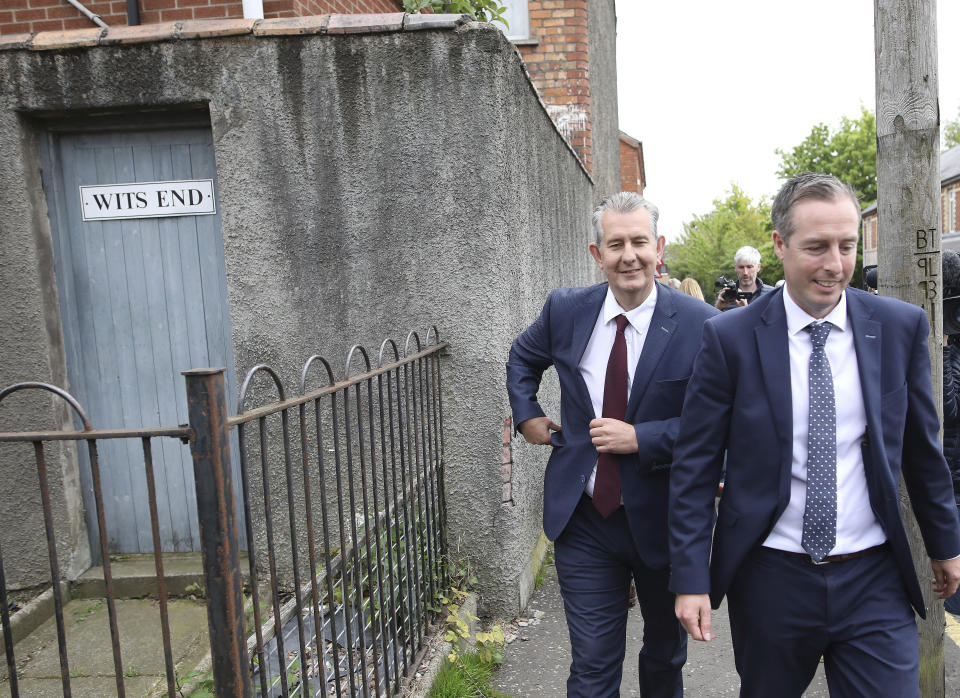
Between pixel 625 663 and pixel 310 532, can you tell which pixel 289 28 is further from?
pixel 625 663

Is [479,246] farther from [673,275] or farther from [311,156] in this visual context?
[673,275]

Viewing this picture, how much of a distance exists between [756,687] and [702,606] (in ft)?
0.99

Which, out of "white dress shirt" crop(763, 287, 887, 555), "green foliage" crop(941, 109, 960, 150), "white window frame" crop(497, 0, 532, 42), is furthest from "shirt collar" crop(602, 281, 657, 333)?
"green foliage" crop(941, 109, 960, 150)

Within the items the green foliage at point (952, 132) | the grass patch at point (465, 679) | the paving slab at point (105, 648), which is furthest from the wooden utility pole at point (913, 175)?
the green foliage at point (952, 132)

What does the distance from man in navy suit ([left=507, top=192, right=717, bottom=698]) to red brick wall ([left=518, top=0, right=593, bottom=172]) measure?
20.6ft

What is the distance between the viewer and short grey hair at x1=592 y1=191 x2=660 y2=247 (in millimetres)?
2871

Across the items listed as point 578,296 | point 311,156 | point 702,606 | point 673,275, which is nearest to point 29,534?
point 311,156

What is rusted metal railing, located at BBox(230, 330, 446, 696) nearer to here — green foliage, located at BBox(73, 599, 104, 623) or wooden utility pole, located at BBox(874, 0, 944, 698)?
green foliage, located at BBox(73, 599, 104, 623)

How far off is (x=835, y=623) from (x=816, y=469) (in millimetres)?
433

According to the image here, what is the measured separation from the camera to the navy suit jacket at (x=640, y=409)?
2.77 meters

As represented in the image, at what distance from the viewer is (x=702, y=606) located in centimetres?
238

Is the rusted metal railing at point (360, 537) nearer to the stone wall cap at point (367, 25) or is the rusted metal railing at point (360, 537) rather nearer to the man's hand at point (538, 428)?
the man's hand at point (538, 428)

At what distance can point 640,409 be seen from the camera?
2.80m

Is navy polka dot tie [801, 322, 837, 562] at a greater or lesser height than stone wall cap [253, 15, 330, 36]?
lesser
